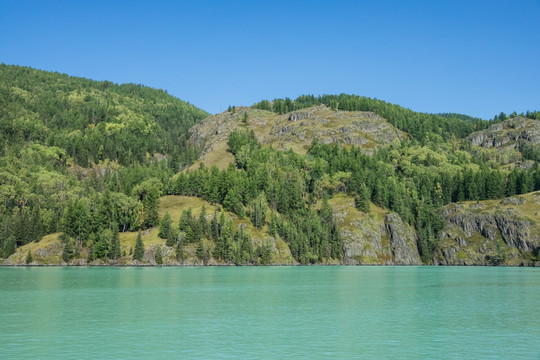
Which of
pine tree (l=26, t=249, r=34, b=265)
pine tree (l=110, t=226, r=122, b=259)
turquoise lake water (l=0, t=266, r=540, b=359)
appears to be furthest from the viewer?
pine tree (l=110, t=226, r=122, b=259)

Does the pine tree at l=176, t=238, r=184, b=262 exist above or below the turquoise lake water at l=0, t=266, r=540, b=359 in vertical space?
above

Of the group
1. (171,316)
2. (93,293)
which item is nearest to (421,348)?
(171,316)

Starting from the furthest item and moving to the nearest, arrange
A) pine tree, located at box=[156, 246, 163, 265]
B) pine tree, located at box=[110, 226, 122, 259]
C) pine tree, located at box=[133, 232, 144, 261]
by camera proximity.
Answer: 1. pine tree, located at box=[133, 232, 144, 261]
2. pine tree, located at box=[156, 246, 163, 265]
3. pine tree, located at box=[110, 226, 122, 259]

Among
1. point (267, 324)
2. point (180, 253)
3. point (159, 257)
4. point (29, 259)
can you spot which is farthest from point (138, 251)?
point (267, 324)

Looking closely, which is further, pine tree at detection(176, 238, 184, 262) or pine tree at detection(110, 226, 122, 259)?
pine tree at detection(176, 238, 184, 262)

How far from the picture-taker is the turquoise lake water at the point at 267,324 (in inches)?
1594

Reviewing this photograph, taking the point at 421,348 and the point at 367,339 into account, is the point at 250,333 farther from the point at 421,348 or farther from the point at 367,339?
the point at 421,348

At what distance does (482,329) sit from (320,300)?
28568 millimetres

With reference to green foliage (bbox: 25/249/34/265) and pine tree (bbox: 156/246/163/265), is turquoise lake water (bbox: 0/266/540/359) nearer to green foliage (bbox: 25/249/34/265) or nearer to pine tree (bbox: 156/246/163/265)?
pine tree (bbox: 156/246/163/265)

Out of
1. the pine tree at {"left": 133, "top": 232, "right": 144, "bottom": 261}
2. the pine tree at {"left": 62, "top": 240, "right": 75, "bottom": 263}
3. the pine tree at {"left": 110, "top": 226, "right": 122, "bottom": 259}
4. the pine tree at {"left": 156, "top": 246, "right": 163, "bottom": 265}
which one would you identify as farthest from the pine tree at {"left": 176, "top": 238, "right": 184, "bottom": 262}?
the pine tree at {"left": 62, "top": 240, "right": 75, "bottom": 263}

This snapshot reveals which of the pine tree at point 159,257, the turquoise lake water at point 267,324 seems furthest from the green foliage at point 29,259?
the turquoise lake water at point 267,324

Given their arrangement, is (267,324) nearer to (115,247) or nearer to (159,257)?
(159,257)

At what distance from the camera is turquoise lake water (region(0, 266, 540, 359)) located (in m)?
40.5

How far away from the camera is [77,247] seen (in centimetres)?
19612
